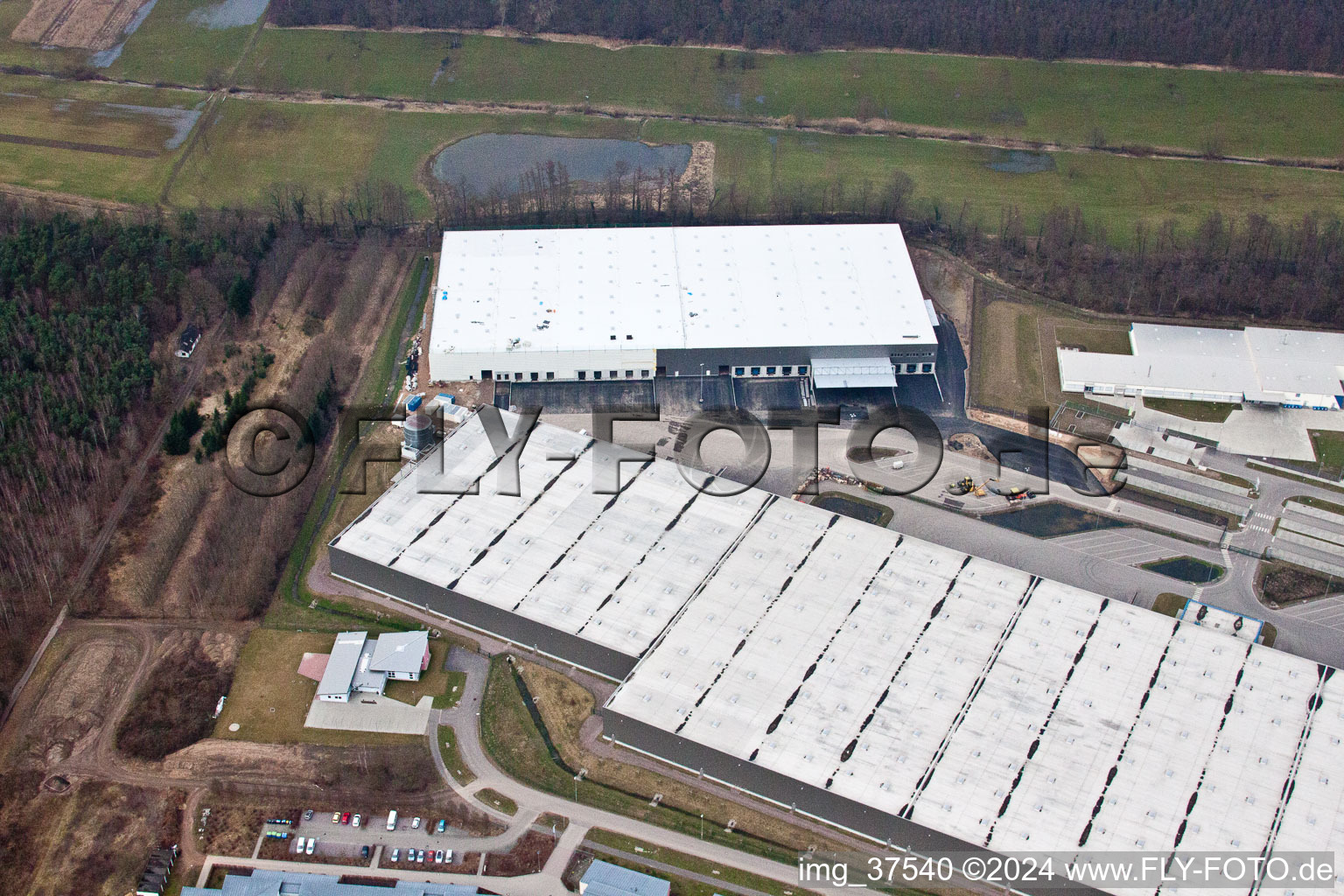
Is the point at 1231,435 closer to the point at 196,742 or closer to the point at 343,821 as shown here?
the point at 343,821

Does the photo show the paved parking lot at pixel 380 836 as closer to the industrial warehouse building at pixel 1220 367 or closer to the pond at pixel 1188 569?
the pond at pixel 1188 569

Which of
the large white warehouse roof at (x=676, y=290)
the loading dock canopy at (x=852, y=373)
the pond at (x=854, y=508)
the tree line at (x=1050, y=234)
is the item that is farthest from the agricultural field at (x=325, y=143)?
the pond at (x=854, y=508)

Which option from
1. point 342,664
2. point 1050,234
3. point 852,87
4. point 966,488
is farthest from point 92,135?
point 966,488

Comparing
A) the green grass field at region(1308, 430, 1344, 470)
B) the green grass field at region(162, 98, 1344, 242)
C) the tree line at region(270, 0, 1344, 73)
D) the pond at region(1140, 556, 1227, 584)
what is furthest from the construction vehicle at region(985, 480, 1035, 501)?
the tree line at region(270, 0, 1344, 73)

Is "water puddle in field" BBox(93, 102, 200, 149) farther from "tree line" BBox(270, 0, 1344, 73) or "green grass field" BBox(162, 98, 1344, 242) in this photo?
"tree line" BBox(270, 0, 1344, 73)

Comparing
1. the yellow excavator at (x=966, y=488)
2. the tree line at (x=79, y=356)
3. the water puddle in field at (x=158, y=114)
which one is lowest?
the yellow excavator at (x=966, y=488)

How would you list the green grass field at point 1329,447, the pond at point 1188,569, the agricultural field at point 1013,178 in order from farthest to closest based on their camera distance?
1. the agricultural field at point 1013,178
2. the green grass field at point 1329,447
3. the pond at point 1188,569

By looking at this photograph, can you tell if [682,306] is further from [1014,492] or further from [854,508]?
[1014,492]
